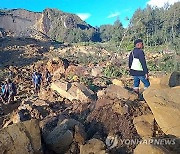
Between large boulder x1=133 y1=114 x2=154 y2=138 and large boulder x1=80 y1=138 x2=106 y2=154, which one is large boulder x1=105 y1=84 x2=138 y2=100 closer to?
large boulder x1=133 y1=114 x2=154 y2=138

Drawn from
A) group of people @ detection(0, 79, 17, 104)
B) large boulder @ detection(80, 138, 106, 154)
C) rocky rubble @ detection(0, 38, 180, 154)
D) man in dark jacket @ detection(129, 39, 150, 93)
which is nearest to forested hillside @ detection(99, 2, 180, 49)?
group of people @ detection(0, 79, 17, 104)

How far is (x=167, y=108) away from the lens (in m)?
4.34

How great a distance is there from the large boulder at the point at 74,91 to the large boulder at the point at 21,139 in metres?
3.91

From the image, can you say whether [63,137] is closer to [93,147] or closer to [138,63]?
[93,147]

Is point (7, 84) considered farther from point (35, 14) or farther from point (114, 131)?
point (35, 14)

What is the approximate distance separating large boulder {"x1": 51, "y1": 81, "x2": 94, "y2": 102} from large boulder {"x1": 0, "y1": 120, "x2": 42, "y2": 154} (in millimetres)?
3908

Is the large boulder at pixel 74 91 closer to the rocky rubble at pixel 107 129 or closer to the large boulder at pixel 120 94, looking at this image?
the large boulder at pixel 120 94

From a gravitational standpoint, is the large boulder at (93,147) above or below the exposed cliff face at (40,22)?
below

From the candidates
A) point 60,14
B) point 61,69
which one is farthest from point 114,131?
point 60,14

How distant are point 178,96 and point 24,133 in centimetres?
215

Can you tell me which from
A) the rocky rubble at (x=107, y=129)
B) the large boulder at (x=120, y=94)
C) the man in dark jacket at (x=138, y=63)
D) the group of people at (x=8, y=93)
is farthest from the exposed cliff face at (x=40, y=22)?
the rocky rubble at (x=107, y=129)

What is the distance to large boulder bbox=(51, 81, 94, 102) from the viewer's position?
8586 mm

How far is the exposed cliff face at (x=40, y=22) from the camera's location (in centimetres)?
8000

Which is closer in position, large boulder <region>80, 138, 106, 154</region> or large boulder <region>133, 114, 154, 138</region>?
large boulder <region>80, 138, 106, 154</region>
